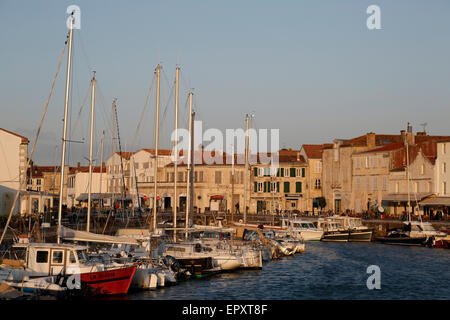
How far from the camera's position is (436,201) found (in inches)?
2447

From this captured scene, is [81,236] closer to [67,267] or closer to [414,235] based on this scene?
[67,267]

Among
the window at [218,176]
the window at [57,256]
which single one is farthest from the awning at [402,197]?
the window at [57,256]

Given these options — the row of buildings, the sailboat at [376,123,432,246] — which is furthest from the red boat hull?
the row of buildings

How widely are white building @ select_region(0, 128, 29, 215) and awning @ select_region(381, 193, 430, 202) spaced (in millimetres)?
38016

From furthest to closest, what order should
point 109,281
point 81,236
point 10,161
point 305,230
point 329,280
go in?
1. point 305,230
2. point 10,161
3. point 329,280
4. point 81,236
5. point 109,281

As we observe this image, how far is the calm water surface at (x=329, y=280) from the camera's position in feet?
94.8

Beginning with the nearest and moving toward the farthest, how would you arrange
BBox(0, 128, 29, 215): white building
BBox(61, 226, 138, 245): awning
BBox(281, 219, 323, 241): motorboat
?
BBox(61, 226, 138, 245): awning < BBox(0, 128, 29, 215): white building < BBox(281, 219, 323, 241): motorboat

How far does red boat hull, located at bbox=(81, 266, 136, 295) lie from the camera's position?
24.7 m

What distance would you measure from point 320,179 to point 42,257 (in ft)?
193

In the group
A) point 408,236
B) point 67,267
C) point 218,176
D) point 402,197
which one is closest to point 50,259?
point 67,267

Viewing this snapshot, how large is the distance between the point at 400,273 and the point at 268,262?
956 cm

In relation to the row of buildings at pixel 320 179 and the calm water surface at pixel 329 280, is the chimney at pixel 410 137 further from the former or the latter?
the calm water surface at pixel 329 280

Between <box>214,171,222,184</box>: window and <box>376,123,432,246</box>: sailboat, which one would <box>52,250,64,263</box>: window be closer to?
<box>376,123,432,246</box>: sailboat
